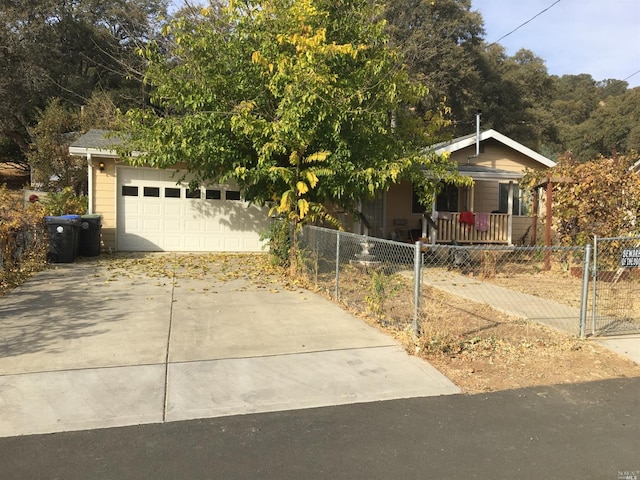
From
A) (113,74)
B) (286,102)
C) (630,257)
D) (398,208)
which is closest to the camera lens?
(630,257)

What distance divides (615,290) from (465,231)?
17.4 feet

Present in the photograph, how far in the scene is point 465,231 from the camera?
14.4m

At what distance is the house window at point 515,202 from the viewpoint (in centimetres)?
1754

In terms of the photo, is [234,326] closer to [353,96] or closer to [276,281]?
[276,281]

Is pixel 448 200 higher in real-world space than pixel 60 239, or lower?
higher

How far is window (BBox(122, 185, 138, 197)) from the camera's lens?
13.1m

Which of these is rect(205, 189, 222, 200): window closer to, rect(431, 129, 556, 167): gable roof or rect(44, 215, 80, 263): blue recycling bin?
rect(44, 215, 80, 263): blue recycling bin

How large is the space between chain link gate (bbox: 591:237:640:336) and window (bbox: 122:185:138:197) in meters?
10.7

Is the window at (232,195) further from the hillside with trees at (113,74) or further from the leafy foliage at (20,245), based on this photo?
the hillside with trees at (113,74)

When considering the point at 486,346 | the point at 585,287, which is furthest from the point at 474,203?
the point at 486,346

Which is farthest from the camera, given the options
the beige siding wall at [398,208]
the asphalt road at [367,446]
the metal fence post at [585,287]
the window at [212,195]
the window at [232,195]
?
the beige siding wall at [398,208]

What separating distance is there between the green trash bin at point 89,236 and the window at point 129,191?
1.22m

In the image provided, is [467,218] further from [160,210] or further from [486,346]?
[486,346]

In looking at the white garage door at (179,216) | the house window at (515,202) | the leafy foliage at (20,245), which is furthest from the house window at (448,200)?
the leafy foliage at (20,245)
